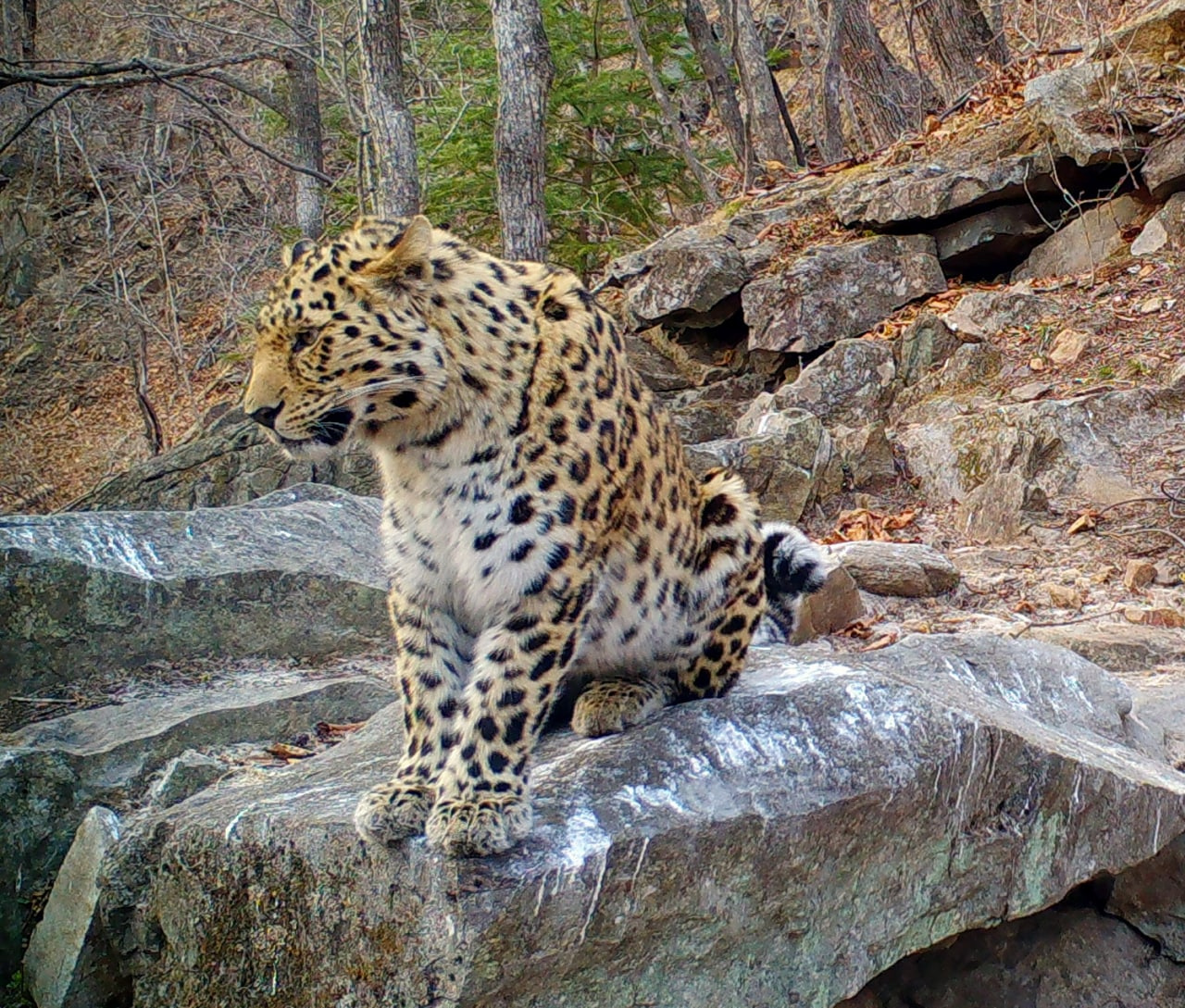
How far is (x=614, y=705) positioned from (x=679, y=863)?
79 cm

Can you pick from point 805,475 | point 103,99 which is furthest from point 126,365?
point 805,475

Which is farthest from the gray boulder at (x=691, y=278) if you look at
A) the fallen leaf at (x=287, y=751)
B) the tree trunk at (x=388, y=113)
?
the fallen leaf at (x=287, y=751)

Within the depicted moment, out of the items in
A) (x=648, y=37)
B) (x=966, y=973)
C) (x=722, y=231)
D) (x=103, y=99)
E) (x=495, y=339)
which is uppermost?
(x=103, y=99)

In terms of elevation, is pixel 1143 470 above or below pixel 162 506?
below

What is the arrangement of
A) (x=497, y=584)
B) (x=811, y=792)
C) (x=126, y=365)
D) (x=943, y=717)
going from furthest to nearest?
(x=126, y=365)
(x=943, y=717)
(x=811, y=792)
(x=497, y=584)

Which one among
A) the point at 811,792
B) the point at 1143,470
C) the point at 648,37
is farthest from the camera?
the point at 648,37

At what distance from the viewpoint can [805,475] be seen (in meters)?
11.7

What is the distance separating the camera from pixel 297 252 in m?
4.45

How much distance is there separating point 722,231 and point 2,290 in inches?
730

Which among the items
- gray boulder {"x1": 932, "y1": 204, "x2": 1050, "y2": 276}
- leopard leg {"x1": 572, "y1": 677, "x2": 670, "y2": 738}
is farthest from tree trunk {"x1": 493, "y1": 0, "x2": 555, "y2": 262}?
leopard leg {"x1": 572, "y1": 677, "x2": 670, "y2": 738}

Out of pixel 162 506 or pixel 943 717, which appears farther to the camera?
pixel 162 506

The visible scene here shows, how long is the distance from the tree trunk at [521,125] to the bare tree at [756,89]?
6244 mm

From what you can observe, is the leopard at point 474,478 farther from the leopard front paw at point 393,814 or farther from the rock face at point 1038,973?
the rock face at point 1038,973

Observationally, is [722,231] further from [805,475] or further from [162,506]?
[162,506]
